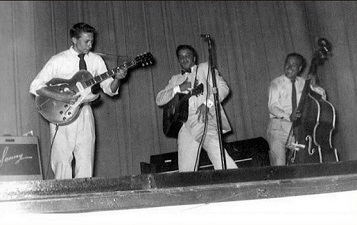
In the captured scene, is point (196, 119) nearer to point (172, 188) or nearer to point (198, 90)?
point (198, 90)

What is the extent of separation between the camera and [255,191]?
2340 millimetres

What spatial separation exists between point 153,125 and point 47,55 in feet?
4.88

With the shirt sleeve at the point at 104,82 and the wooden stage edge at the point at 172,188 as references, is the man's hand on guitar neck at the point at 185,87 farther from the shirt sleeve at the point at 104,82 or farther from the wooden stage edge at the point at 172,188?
the wooden stage edge at the point at 172,188

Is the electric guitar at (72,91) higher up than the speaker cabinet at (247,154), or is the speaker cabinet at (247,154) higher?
the electric guitar at (72,91)

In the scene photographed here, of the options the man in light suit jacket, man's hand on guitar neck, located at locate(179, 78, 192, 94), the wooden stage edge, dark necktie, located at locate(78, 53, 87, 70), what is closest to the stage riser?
the wooden stage edge

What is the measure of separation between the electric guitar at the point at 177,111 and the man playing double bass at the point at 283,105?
3.54 ft

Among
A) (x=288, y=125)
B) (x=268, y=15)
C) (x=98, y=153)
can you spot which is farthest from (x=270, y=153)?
(x=268, y=15)

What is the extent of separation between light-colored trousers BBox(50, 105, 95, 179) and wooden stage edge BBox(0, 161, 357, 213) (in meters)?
1.90

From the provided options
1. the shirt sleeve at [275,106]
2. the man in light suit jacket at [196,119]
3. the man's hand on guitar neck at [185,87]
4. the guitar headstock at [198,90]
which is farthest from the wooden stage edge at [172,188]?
the shirt sleeve at [275,106]

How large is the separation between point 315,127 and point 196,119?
1.02 metres

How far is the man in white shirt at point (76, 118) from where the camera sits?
13.8 ft

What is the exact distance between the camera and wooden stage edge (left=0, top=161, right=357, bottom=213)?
7.06 ft

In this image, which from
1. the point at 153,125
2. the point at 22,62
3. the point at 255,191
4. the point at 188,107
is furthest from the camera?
the point at 153,125

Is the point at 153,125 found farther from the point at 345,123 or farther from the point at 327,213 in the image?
the point at 327,213
